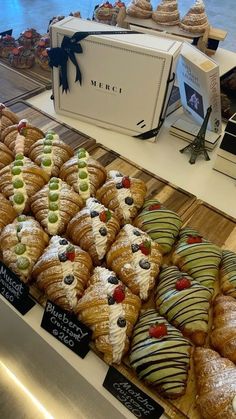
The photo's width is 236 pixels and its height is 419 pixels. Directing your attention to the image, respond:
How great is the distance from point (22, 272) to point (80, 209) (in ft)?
1.14

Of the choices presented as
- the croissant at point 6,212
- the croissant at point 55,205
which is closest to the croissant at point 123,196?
the croissant at point 55,205

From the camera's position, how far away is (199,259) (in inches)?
51.3

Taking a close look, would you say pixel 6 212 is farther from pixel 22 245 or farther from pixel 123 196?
pixel 123 196

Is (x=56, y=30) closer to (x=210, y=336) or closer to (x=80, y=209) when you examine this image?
(x=80, y=209)

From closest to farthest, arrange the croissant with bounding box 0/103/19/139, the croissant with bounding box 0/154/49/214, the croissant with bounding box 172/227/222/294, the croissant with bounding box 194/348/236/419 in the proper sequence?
the croissant with bounding box 194/348/236/419 < the croissant with bounding box 172/227/222/294 < the croissant with bounding box 0/154/49/214 < the croissant with bounding box 0/103/19/139

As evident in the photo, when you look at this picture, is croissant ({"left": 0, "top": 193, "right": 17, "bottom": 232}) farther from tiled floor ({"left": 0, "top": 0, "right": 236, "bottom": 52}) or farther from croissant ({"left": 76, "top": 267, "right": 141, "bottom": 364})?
tiled floor ({"left": 0, "top": 0, "right": 236, "bottom": 52})

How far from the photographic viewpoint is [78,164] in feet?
5.05

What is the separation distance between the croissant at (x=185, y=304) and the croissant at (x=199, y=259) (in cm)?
5

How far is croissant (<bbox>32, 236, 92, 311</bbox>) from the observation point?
3.81 ft

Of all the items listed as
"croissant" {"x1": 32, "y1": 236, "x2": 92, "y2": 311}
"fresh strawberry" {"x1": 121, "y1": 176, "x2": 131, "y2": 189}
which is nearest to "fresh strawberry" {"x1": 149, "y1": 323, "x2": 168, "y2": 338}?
"croissant" {"x1": 32, "y1": 236, "x2": 92, "y2": 311}

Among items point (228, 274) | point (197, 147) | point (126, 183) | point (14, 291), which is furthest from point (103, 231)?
point (197, 147)

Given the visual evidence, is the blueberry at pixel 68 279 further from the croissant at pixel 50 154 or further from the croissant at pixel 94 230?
the croissant at pixel 50 154

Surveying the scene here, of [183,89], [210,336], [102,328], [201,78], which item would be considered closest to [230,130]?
[201,78]

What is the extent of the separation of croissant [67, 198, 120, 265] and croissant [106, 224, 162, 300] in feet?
0.12
